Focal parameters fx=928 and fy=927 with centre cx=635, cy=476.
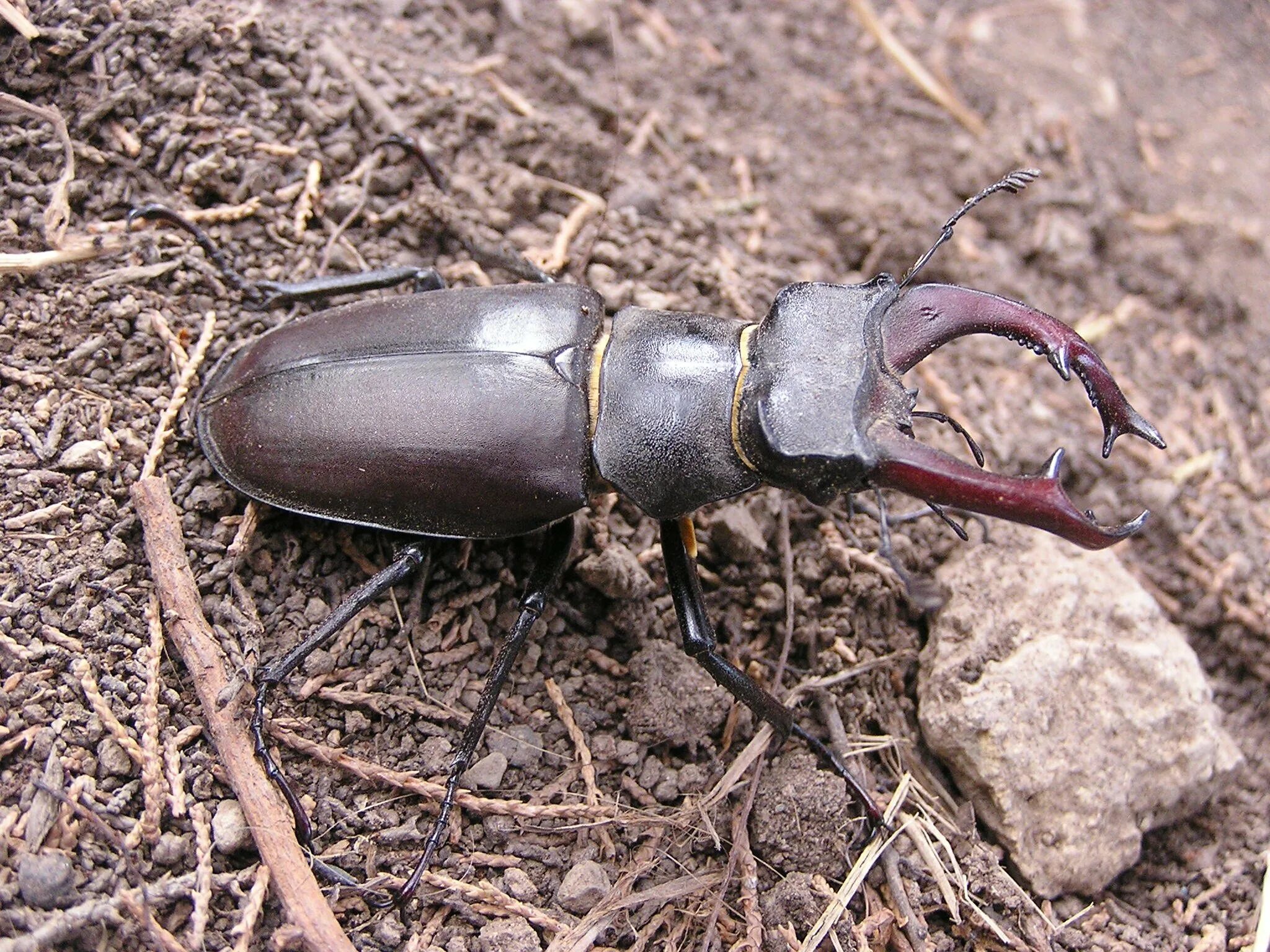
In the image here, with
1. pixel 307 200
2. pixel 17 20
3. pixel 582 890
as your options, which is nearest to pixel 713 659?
pixel 582 890

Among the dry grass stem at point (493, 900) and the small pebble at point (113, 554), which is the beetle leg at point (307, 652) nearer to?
the dry grass stem at point (493, 900)

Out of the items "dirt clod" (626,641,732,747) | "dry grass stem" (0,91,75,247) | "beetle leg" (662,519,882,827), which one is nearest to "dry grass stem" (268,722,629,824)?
"dirt clod" (626,641,732,747)

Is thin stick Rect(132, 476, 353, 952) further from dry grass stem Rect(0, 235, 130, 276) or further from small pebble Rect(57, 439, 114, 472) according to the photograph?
dry grass stem Rect(0, 235, 130, 276)

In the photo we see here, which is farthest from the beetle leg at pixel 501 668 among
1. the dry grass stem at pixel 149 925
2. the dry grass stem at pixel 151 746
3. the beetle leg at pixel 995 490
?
the beetle leg at pixel 995 490

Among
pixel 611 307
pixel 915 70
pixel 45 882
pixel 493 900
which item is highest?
pixel 915 70

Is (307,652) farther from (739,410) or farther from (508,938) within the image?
(739,410)

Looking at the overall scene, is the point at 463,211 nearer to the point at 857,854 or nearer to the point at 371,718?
the point at 371,718
